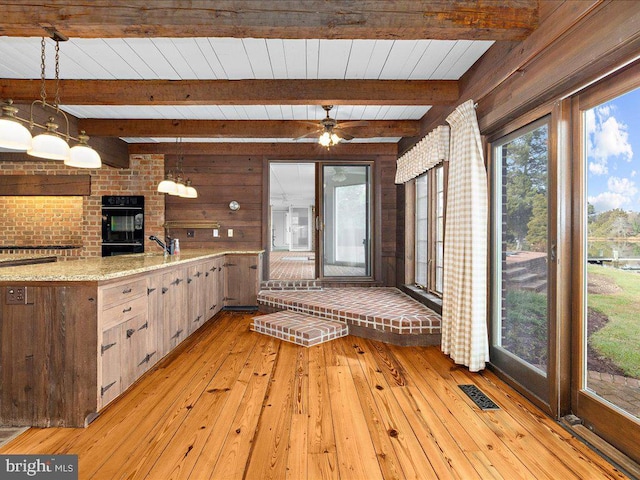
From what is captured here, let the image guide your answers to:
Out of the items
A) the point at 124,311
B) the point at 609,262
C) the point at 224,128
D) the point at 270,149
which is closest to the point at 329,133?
the point at 224,128

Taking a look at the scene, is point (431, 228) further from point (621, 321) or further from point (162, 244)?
point (162, 244)

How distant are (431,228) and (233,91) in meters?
2.72

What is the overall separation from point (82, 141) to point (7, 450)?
201 cm

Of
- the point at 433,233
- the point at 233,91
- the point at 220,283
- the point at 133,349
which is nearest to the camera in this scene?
the point at 133,349

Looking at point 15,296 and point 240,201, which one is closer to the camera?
point 15,296

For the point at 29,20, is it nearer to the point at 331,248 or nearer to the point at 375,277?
the point at 331,248

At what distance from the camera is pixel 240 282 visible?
5082 millimetres

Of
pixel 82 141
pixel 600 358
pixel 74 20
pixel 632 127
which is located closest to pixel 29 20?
pixel 74 20

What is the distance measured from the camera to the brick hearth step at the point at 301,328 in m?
3.62

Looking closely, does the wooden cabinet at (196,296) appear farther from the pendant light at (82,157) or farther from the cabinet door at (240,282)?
the pendant light at (82,157)

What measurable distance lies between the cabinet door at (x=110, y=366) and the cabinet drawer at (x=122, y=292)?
7.1 inches

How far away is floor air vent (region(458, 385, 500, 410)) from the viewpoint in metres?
2.32

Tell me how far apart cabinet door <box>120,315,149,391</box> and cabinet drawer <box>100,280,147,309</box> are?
0.59ft

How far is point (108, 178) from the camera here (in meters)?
5.41
